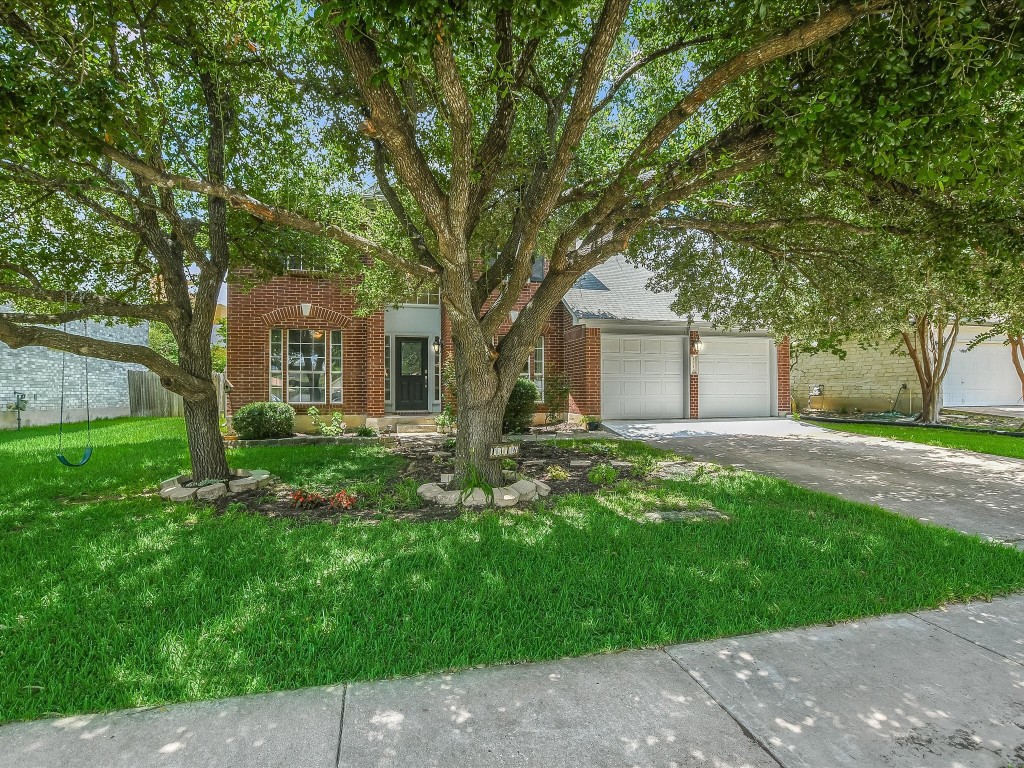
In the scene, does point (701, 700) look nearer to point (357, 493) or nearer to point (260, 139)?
point (357, 493)

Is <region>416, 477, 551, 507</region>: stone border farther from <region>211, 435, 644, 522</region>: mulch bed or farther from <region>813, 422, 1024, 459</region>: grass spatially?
<region>813, 422, 1024, 459</region>: grass

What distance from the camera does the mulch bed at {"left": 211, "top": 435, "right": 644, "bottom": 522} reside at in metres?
5.48

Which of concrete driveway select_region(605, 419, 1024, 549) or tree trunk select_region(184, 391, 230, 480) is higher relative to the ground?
tree trunk select_region(184, 391, 230, 480)

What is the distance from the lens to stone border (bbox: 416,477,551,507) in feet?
19.1

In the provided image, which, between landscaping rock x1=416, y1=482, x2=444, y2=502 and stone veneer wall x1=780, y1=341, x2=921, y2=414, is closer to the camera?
landscaping rock x1=416, y1=482, x2=444, y2=502

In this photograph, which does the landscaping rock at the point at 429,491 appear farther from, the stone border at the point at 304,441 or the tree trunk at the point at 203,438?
the stone border at the point at 304,441

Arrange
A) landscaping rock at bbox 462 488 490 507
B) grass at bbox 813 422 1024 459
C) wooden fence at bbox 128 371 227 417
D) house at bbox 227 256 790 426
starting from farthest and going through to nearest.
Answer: wooden fence at bbox 128 371 227 417 → house at bbox 227 256 790 426 → grass at bbox 813 422 1024 459 → landscaping rock at bbox 462 488 490 507

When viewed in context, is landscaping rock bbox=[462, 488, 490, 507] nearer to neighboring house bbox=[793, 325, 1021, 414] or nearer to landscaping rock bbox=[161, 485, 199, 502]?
landscaping rock bbox=[161, 485, 199, 502]

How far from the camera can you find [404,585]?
3.58 m

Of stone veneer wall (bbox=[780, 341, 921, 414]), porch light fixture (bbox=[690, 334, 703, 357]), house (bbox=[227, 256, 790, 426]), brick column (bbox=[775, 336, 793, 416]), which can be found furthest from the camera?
stone veneer wall (bbox=[780, 341, 921, 414])

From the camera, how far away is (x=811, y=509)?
18.5ft

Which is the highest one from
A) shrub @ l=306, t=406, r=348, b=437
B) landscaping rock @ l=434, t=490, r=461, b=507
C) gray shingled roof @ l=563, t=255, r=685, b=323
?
gray shingled roof @ l=563, t=255, r=685, b=323

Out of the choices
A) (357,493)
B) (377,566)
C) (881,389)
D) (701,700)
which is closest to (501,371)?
(357,493)

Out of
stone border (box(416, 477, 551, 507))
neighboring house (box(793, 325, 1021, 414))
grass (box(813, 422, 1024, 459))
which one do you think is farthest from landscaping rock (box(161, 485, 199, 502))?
neighboring house (box(793, 325, 1021, 414))
